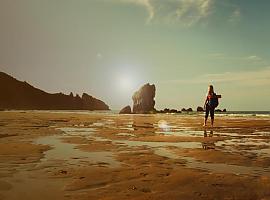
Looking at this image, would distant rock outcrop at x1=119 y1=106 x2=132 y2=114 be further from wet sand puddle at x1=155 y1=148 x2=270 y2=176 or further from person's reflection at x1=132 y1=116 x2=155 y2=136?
wet sand puddle at x1=155 y1=148 x2=270 y2=176

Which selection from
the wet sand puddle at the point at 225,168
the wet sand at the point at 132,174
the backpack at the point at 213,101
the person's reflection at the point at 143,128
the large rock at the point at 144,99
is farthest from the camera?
the large rock at the point at 144,99

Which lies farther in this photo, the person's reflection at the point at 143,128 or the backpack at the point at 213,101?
the backpack at the point at 213,101

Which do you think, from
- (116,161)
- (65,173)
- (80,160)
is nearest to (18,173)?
(65,173)

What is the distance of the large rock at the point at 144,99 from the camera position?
396ft

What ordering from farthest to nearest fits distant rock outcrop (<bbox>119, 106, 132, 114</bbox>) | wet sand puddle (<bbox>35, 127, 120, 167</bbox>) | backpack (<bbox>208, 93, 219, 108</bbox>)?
distant rock outcrop (<bbox>119, 106, 132, 114</bbox>) < backpack (<bbox>208, 93, 219, 108</bbox>) < wet sand puddle (<bbox>35, 127, 120, 167</bbox>)

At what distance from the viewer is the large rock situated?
120688 millimetres

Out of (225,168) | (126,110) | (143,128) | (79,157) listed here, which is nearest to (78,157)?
(79,157)

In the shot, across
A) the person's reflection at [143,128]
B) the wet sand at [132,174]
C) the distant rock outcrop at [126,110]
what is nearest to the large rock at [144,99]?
the distant rock outcrop at [126,110]

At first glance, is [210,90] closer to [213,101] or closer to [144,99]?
[213,101]

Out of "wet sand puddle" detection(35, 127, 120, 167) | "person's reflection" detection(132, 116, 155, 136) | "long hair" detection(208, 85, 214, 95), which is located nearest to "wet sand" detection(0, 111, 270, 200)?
"wet sand puddle" detection(35, 127, 120, 167)

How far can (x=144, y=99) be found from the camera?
122188mm

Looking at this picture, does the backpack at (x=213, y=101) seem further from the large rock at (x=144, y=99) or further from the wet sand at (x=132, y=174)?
the large rock at (x=144, y=99)

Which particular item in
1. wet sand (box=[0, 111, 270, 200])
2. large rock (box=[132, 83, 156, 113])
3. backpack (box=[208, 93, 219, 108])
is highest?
large rock (box=[132, 83, 156, 113])

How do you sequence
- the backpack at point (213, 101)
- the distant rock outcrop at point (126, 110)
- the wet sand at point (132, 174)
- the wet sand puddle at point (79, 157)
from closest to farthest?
the wet sand at point (132, 174) < the wet sand puddle at point (79, 157) < the backpack at point (213, 101) < the distant rock outcrop at point (126, 110)
